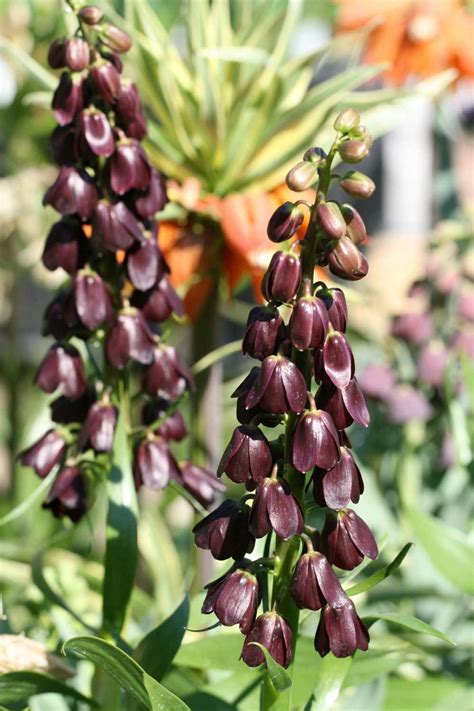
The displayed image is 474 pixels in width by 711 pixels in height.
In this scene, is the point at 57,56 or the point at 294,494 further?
the point at 57,56

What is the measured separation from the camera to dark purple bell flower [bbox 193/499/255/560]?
537 millimetres

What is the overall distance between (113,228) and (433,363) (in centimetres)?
55

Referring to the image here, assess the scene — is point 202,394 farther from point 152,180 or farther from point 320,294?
point 320,294

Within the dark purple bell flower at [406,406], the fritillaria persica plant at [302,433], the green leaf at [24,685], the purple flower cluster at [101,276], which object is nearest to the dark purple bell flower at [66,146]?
the purple flower cluster at [101,276]

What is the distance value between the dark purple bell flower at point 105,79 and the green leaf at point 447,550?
0.40 meters

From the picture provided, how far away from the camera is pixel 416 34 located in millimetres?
1206

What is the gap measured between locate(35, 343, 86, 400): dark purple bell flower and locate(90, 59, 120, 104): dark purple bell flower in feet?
0.54

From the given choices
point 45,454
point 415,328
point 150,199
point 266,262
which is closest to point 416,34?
point 415,328

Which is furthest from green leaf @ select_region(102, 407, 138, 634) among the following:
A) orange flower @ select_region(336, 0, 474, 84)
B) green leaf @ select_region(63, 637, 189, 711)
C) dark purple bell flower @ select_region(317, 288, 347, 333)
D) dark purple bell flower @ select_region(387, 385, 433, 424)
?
orange flower @ select_region(336, 0, 474, 84)

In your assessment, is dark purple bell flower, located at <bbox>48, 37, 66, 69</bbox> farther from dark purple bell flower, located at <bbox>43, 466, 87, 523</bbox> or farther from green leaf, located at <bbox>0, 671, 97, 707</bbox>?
green leaf, located at <bbox>0, 671, 97, 707</bbox>

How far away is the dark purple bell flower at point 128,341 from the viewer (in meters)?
0.69

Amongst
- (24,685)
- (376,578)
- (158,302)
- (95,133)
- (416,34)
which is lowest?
(24,685)

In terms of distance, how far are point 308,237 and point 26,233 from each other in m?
1.03

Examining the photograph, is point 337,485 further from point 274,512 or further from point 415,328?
point 415,328
